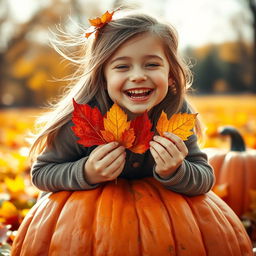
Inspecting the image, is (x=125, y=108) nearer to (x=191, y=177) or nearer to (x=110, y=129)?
(x=110, y=129)

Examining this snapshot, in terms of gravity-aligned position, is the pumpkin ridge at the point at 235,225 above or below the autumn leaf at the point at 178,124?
below

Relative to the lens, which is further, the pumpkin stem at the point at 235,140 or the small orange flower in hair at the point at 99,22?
the pumpkin stem at the point at 235,140

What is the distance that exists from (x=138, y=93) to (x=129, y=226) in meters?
0.63

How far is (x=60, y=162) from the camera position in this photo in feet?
7.16

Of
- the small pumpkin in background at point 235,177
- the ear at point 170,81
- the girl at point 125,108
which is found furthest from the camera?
the small pumpkin in background at point 235,177

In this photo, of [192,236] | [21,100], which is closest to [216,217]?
[192,236]

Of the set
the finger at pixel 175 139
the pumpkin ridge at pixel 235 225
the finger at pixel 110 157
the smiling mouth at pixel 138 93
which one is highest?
the smiling mouth at pixel 138 93

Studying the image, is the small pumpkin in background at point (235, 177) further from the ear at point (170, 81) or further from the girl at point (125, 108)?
the ear at point (170, 81)

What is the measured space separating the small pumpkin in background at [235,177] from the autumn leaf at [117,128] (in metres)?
1.68

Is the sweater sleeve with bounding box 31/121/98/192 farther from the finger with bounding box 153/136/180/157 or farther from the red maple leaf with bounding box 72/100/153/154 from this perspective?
the finger with bounding box 153/136/180/157

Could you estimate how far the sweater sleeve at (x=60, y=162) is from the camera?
205cm

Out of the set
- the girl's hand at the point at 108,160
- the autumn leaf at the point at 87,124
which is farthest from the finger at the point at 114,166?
the autumn leaf at the point at 87,124

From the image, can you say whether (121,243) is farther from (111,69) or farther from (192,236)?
(111,69)

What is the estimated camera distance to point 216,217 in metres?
2.03
